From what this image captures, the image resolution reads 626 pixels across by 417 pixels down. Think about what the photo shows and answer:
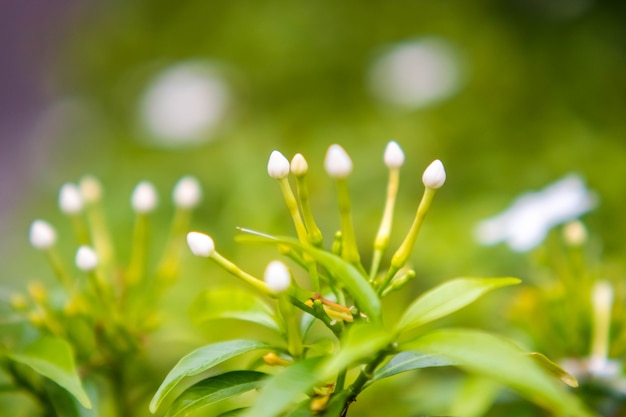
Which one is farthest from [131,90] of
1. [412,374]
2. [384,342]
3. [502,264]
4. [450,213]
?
[384,342]

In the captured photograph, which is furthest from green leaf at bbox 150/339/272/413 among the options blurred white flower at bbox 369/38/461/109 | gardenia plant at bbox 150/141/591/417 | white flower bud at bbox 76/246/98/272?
blurred white flower at bbox 369/38/461/109

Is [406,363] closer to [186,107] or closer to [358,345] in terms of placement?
[358,345]

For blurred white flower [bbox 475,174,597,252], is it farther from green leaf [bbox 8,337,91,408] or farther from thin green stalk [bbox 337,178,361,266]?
green leaf [bbox 8,337,91,408]

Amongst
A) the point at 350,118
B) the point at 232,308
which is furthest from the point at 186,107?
the point at 232,308

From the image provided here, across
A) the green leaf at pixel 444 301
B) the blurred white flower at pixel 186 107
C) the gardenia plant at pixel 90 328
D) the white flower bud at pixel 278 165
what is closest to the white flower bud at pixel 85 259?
the gardenia plant at pixel 90 328

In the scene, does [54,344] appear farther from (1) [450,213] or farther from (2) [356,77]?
(2) [356,77]

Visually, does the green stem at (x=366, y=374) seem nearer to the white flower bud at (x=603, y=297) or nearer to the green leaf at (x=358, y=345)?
the green leaf at (x=358, y=345)
